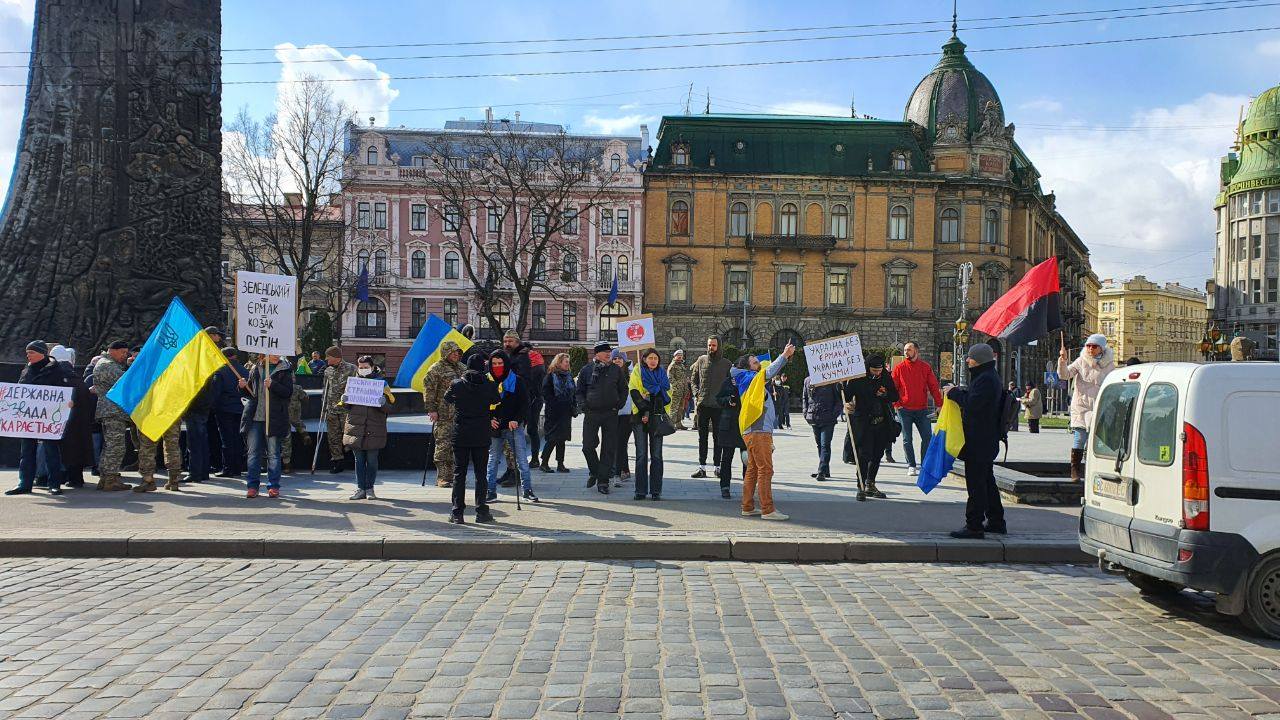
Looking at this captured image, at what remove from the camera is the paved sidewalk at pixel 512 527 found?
8852 mm

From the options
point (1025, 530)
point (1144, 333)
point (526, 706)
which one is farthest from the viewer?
point (1144, 333)

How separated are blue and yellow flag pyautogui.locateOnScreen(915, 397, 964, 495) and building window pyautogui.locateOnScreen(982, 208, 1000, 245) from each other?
186ft

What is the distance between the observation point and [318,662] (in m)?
5.41

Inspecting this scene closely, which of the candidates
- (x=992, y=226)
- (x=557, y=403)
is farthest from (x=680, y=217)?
(x=557, y=403)

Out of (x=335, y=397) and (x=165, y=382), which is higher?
(x=165, y=382)

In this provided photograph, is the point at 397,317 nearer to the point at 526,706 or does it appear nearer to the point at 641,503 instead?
the point at 641,503

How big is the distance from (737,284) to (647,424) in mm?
51310

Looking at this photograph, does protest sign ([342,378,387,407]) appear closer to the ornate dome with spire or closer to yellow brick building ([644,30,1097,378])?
yellow brick building ([644,30,1097,378])

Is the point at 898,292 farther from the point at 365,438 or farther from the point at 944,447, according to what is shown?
the point at 365,438

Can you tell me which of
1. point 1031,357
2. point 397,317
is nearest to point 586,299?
point 397,317

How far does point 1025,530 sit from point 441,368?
7.08m

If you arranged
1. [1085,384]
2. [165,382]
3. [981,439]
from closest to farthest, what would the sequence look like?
1. [981,439]
2. [165,382]
3. [1085,384]

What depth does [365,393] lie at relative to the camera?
38.1 ft

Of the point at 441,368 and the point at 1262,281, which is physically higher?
the point at 1262,281
